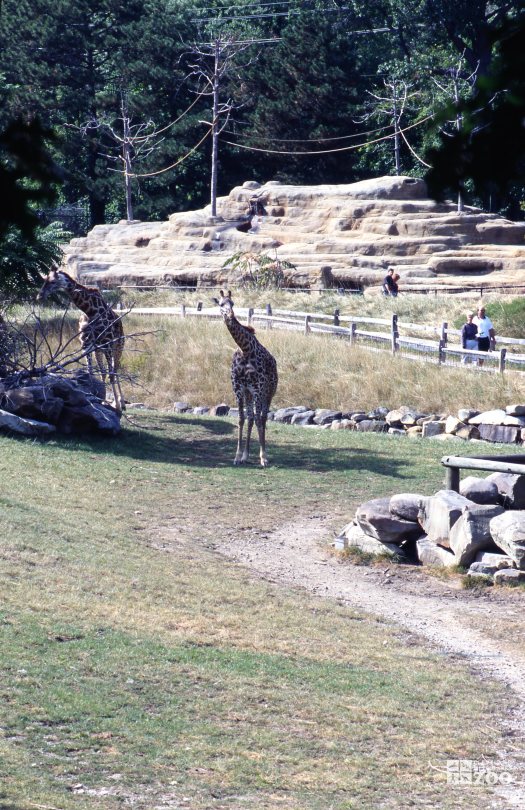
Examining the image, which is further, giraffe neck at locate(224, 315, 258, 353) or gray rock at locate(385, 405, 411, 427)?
gray rock at locate(385, 405, 411, 427)

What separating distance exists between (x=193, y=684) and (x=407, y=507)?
15.7 feet

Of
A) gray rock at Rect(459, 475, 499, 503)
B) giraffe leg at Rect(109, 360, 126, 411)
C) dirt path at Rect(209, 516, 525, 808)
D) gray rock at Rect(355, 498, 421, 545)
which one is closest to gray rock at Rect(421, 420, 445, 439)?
giraffe leg at Rect(109, 360, 126, 411)

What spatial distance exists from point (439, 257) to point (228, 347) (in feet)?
53.0

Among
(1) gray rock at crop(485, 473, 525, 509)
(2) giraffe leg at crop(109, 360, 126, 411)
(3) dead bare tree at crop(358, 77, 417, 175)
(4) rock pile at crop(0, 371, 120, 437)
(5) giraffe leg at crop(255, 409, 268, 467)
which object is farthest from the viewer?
(3) dead bare tree at crop(358, 77, 417, 175)

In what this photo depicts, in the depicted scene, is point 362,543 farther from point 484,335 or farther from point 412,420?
point 484,335

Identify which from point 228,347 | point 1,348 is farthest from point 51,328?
point 1,348

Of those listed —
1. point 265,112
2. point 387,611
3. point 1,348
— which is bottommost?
point 387,611

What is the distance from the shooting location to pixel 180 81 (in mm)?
58094

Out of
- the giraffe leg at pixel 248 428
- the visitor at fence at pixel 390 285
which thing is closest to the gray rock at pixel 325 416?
the giraffe leg at pixel 248 428

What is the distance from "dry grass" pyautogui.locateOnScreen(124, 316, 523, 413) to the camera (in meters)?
21.4

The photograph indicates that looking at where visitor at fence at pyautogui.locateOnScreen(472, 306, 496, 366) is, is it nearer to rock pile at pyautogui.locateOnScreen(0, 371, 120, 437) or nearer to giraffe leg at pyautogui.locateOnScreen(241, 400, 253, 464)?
giraffe leg at pyautogui.locateOnScreen(241, 400, 253, 464)

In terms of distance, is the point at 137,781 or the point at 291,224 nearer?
the point at 137,781

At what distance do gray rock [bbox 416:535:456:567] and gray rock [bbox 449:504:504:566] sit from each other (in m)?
0.14

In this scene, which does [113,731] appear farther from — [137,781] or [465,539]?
[465,539]
